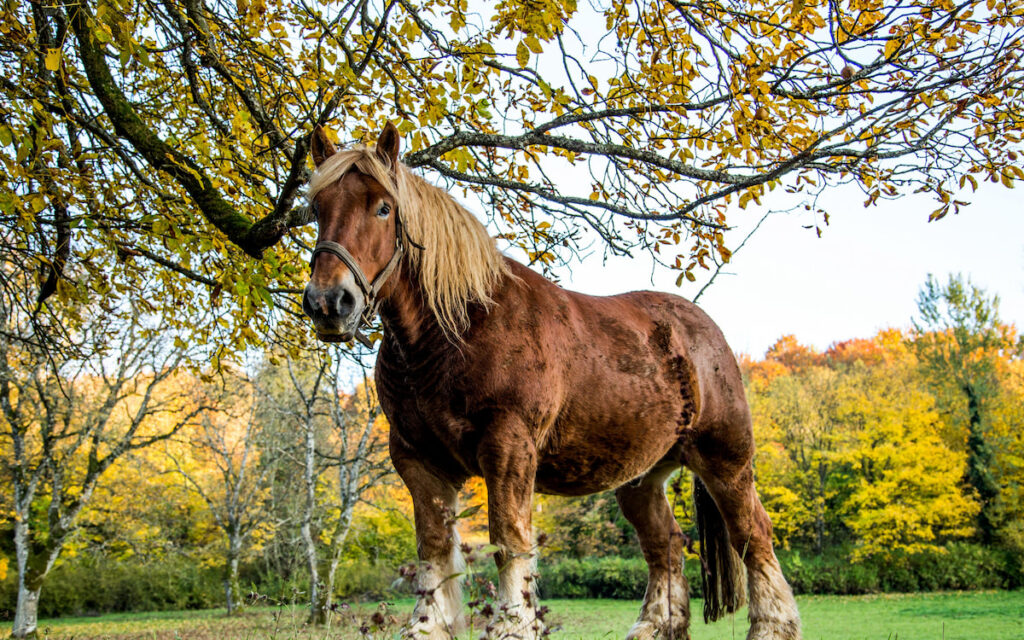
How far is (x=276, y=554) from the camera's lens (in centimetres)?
2478

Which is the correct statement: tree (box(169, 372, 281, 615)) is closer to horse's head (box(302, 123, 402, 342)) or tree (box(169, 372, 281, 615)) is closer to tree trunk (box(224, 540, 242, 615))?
tree trunk (box(224, 540, 242, 615))

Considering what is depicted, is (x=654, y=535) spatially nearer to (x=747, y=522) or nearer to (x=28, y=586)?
(x=747, y=522)

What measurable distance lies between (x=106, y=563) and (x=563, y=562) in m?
18.8

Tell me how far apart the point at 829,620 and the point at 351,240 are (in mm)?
21713

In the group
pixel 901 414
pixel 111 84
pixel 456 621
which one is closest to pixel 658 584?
pixel 456 621

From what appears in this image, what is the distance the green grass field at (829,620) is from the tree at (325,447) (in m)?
1.98

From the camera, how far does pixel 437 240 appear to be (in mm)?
3438

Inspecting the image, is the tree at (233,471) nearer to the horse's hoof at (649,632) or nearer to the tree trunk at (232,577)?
the tree trunk at (232,577)

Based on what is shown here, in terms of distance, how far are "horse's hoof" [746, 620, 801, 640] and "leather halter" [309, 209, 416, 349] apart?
3245 millimetres

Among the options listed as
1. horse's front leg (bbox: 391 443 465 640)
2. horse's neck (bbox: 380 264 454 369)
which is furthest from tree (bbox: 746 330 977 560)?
horse's neck (bbox: 380 264 454 369)

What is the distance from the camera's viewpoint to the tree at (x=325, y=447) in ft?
54.7

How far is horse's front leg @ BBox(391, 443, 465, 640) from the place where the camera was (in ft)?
10.6

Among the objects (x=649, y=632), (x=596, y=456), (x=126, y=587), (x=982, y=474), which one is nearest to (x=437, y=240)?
(x=596, y=456)

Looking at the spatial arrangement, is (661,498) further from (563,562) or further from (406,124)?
(563,562)
